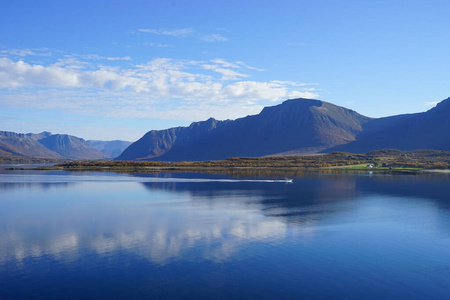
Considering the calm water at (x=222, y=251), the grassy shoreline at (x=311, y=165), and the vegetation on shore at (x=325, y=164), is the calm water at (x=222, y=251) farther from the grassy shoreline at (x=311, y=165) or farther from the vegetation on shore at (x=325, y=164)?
the vegetation on shore at (x=325, y=164)

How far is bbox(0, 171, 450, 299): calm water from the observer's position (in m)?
20.0

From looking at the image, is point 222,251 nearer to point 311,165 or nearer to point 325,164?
point 325,164

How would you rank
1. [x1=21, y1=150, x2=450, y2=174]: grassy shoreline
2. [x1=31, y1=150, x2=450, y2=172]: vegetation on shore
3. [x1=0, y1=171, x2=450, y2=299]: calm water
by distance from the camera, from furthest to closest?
[x1=31, y1=150, x2=450, y2=172]: vegetation on shore < [x1=21, y1=150, x2=450, y2=174]: grassy shoreline < [x1=0, y1=171, x2=450, y2=299]: calm water

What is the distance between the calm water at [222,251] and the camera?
20.0 metres

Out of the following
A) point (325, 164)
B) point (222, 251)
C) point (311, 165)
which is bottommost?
point (222, 251)

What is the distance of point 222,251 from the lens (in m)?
26.5

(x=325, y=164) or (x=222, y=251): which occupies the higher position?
(x=325, y=164)

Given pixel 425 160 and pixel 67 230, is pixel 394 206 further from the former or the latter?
pixel 425 160

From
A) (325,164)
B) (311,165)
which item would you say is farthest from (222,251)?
(311,165)

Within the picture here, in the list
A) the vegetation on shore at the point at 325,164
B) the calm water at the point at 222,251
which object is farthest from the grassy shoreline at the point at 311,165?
the calm water at the point at 222,251

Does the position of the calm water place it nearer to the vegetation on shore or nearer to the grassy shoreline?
the grassy shoreline

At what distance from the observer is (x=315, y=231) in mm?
33375

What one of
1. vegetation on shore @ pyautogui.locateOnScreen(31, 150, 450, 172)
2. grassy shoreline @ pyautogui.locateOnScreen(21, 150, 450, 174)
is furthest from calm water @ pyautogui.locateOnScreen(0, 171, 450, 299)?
vegetation on shore @ pyautogui.locateOnScreen(31, 150, 450, 172)

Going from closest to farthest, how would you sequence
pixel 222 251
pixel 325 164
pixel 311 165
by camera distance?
pixel 222 251, pixel 325 164, pixel 311 165
